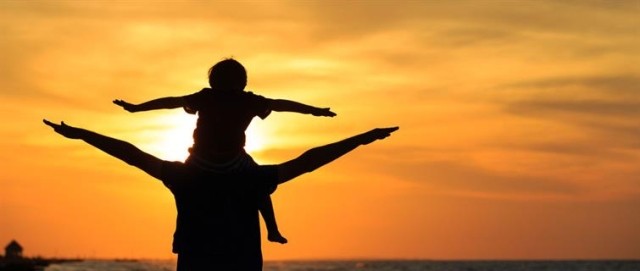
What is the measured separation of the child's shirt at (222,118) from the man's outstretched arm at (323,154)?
0.35 metres

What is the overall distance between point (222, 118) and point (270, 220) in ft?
2.64

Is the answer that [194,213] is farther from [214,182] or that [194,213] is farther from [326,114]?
[326,114]

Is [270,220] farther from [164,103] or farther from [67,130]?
[67,130]

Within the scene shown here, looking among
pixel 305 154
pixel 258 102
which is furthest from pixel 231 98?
pixel 305 154

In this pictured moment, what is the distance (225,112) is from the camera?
7.60m

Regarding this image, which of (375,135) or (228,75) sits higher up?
(228,75)

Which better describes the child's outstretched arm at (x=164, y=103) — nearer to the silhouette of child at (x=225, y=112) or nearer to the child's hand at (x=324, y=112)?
the silhouette of child at (x=225, y=112)

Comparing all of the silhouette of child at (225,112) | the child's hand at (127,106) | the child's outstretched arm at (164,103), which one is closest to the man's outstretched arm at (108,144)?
the silhouette of child at (225,112)

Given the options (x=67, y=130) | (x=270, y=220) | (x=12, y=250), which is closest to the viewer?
(x=67, y=130)

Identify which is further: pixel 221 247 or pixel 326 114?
pixel 326 114

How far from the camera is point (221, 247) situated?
744 centimetres

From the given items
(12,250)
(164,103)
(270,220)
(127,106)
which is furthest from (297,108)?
(12,250)

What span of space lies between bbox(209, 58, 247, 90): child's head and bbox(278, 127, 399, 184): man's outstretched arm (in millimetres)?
671

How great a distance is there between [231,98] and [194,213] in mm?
793
